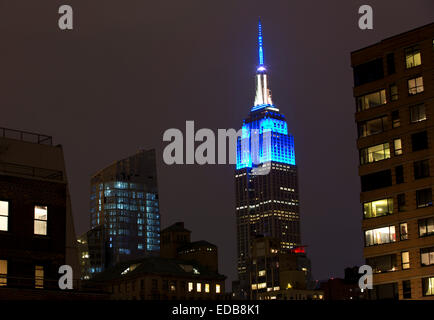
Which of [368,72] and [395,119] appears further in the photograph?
[368,72]

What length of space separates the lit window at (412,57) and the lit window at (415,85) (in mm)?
1691

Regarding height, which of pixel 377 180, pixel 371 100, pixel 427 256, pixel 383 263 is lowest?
pixel 383 263

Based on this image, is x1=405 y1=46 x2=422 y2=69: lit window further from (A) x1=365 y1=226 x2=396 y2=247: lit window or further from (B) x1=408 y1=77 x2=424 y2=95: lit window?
(A) x1=365 y1=226 x2=396 y2=247: lit window

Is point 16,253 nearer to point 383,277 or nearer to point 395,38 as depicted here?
point 383,277

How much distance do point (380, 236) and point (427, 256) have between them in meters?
6.87

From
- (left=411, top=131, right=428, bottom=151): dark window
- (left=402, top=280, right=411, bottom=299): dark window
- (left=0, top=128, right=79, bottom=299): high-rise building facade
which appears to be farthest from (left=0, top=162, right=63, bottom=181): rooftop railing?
(left=411, top=131, right=428, bottom=151): dark window

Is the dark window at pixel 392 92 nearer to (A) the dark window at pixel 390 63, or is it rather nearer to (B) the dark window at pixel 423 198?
(A) the dark window at pixel 390 63

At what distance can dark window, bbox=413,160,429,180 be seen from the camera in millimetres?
91619

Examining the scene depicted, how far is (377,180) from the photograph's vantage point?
96.1 meters

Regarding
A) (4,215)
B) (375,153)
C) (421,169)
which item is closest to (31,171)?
(4,215)

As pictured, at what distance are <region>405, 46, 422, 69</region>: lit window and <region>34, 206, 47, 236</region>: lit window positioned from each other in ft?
168

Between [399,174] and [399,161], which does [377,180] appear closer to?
[399,174]
